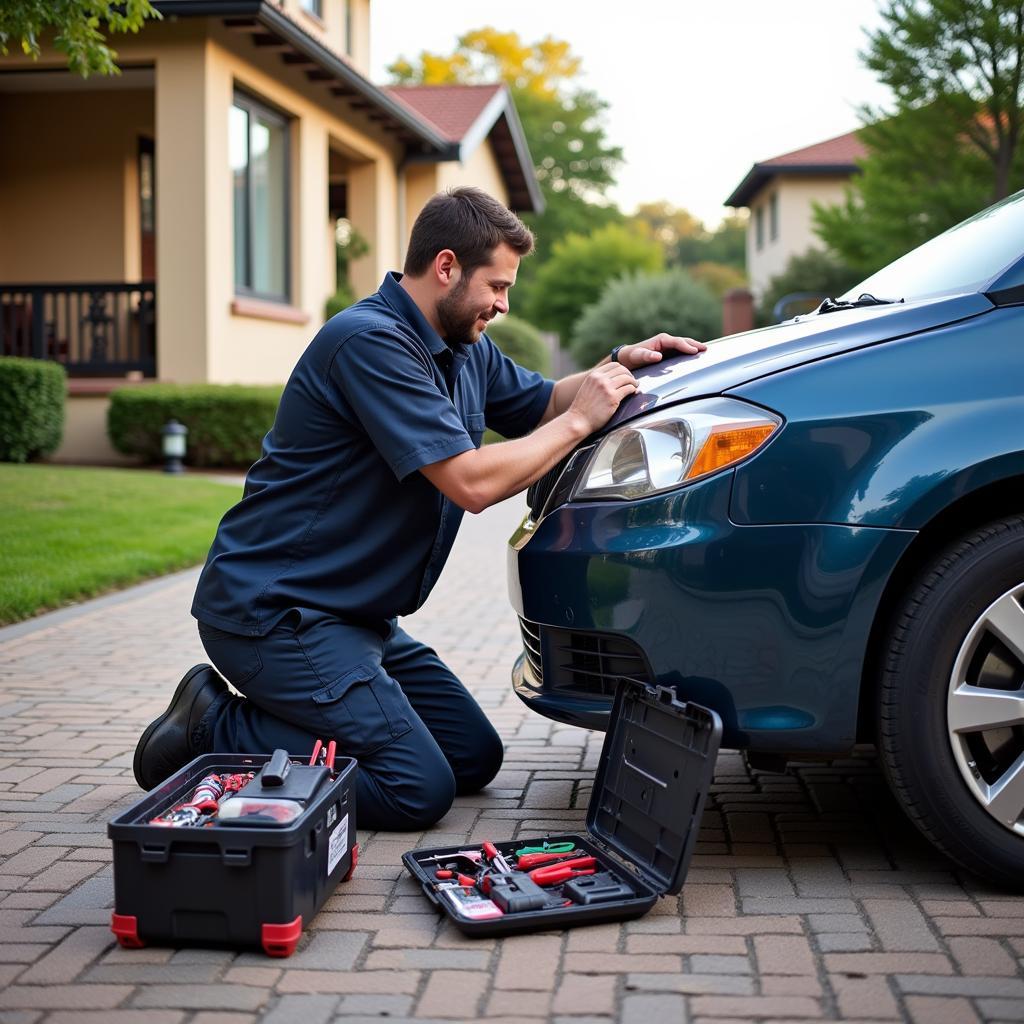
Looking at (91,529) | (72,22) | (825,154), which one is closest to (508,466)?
(72,22)

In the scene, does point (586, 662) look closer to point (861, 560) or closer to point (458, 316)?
point (861, 560)

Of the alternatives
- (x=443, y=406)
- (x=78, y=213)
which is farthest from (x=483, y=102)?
(x=443, y=406)

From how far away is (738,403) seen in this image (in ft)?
9.70

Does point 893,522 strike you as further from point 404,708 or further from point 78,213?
point 78,213

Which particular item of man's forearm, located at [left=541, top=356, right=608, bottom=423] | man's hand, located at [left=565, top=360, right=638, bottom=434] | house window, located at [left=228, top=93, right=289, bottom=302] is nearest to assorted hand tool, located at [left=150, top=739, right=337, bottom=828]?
man's hand, located at [left=565, top=360, right=638, bottom=434]

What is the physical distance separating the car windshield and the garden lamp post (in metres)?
10.2

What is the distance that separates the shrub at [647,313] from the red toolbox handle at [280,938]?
96.2 ft

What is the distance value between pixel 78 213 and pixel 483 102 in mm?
9758

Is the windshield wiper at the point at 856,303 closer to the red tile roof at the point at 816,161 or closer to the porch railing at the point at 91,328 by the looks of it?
the porch railing at the point at 91,328

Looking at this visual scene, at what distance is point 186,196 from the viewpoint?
14148mm

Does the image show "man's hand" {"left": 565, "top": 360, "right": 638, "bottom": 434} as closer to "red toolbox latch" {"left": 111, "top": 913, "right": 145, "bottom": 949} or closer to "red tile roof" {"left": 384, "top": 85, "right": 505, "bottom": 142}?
"red toolbox latch" {"left": 111, "top": 913, "right": 145, "bottom": 949}

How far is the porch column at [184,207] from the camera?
1405cm

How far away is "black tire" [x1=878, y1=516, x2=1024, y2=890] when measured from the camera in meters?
2.81

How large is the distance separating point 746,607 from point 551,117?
191 ft
